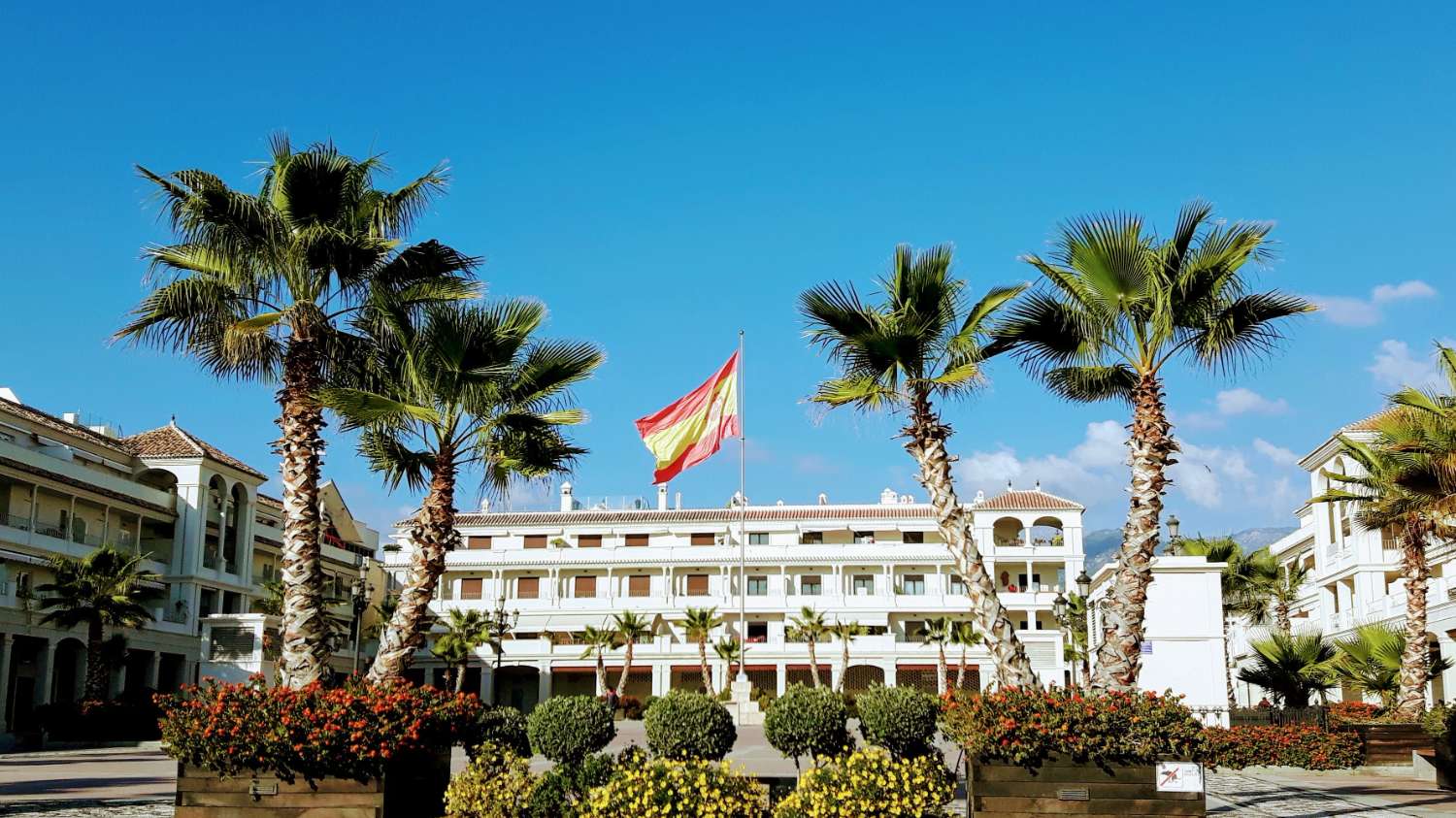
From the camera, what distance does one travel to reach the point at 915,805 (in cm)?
1256

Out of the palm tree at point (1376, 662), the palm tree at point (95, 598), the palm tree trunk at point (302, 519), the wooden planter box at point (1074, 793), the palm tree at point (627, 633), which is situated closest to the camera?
the wooden planter box at point (1074, 793)

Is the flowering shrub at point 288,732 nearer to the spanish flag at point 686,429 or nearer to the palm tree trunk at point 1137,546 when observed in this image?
the palm tree trunk at point 1137,546

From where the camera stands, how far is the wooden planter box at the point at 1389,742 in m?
24.2

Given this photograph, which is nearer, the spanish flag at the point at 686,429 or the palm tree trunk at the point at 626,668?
the spanish flag at the point at 686,429

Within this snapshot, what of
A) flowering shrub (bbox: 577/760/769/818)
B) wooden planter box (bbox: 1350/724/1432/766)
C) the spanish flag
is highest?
the spanish flag

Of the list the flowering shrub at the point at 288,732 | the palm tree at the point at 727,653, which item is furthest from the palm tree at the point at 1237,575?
the flowering shrub at the point at 288,732

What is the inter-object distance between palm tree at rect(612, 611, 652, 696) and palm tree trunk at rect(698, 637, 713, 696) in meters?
3.20

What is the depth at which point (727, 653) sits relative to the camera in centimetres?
6438

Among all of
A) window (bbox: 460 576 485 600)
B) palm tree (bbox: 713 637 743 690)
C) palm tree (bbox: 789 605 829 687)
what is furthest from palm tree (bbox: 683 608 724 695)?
window (bbox: 460 576 485 600)

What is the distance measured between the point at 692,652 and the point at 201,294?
2042 inches

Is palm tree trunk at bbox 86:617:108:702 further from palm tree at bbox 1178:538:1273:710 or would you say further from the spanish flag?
palm tree at bbox 1178:538:1273:710

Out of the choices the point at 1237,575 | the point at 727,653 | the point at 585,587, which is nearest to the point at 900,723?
the point at 1237,575

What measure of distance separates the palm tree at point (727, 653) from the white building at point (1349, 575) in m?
24.1

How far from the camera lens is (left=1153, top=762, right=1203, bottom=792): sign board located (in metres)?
12.5
